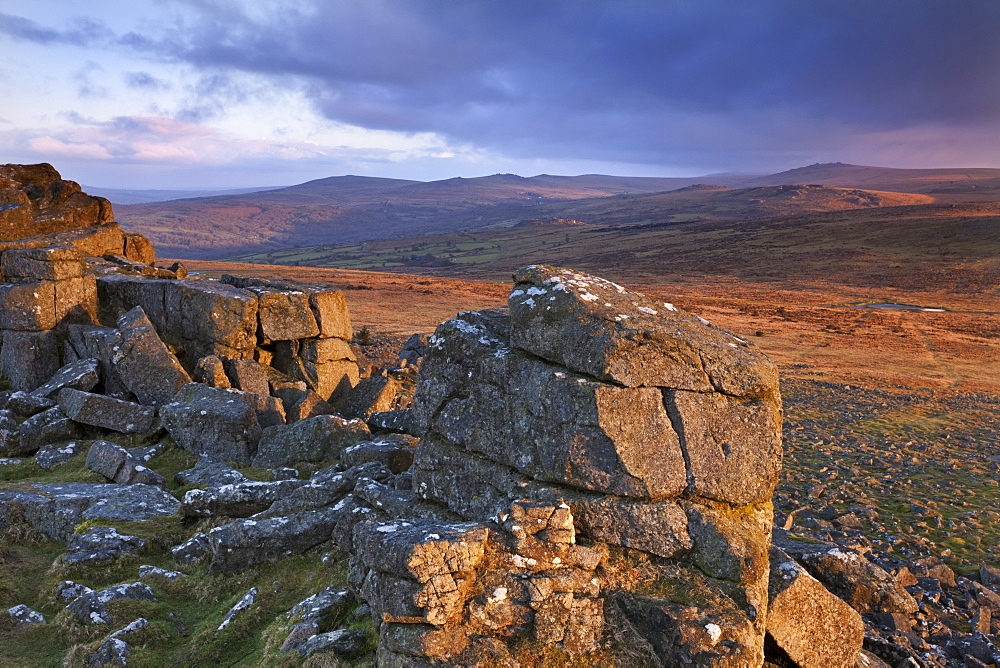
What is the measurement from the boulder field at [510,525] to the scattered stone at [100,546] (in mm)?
45

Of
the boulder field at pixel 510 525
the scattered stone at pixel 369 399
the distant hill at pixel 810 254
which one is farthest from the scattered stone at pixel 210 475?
the distant hill at pixel 810 254

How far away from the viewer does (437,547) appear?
8648mm

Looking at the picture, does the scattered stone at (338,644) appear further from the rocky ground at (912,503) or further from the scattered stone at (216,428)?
the scattered stone at (216,428)

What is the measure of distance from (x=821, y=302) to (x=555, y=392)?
88640 mm

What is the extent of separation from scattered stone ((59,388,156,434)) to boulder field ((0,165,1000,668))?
127cm

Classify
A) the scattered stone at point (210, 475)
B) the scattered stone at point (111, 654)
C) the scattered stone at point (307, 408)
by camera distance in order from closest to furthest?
the scattered stone at point (111, 654), the scattered stone at point (210, 475), the scattered stone at point (307, 408)

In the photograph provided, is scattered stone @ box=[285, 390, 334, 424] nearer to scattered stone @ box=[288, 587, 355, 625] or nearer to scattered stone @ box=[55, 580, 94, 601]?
scattered stone @ box=[55, 580, 94, 601]

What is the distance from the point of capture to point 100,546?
1277cm

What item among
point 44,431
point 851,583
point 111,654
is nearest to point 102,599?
point 111,654

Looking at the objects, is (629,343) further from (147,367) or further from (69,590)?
(147,367)

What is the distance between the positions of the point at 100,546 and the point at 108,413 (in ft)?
23.6

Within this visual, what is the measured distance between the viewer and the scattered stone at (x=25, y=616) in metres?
10.5

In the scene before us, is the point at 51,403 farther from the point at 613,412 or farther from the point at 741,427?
the point at 741,427

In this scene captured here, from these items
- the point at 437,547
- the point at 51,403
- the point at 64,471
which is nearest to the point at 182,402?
the point at 64,471
